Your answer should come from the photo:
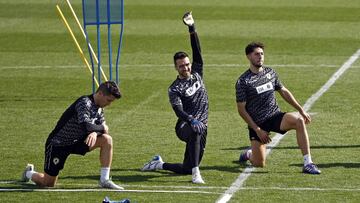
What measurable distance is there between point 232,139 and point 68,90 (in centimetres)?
600

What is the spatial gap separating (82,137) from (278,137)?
493cm

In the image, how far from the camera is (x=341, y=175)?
16438 millimetres

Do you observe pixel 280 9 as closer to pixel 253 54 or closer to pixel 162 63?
pixel 162 63

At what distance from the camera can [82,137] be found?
15773 millimetres

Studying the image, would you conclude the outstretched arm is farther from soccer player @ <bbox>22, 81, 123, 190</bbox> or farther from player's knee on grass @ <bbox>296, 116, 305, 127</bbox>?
soccer player @ <bbox>22, 81, 123, 190</bbox>

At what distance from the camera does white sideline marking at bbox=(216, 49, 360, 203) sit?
15.3 metres

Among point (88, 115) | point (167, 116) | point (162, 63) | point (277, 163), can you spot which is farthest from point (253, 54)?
point (162, 63)

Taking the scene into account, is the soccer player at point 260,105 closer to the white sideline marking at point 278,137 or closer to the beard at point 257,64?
the beard at point 257,64

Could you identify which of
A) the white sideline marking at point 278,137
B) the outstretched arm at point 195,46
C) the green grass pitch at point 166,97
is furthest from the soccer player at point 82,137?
the outstretched arm at point 195,46

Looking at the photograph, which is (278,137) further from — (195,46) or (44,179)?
(44,179)

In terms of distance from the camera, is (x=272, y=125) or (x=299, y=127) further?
(x=272, y=125)

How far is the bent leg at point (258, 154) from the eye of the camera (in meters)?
17.1

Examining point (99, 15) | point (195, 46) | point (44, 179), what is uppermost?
point (99, 15)

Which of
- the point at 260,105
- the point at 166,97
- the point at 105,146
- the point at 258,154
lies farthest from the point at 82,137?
the point at 166,97
